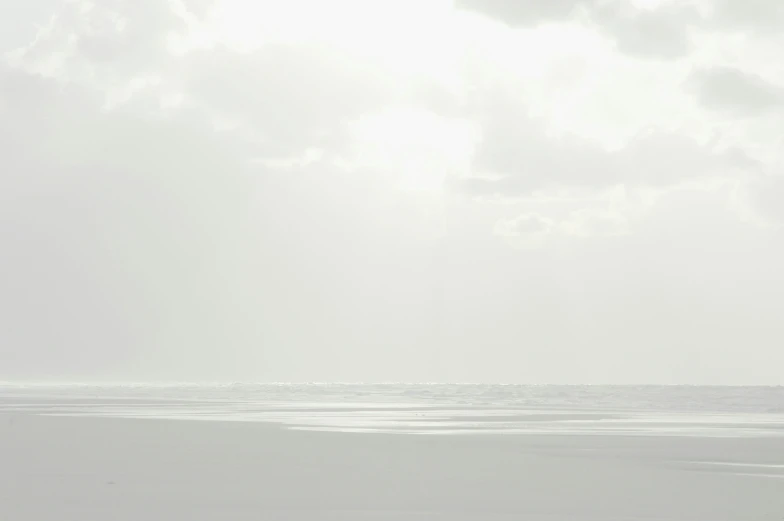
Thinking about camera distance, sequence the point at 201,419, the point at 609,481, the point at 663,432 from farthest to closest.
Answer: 1. the point at 201,419
2. the point at 663,432
3. the point at 609,481

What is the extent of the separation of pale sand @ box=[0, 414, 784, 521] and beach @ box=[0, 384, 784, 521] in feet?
0.11

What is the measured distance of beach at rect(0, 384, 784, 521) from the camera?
16438 millimetres

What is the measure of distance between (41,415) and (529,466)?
30987 millimetres

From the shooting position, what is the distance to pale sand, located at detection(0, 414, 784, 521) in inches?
647

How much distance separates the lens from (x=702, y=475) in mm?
22703

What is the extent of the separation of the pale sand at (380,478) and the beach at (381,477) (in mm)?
34

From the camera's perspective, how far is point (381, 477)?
2138cm

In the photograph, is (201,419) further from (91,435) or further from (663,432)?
(663,432)

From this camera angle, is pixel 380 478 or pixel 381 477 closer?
pixel 380 478

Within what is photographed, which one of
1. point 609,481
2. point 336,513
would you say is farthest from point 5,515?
point 609,481

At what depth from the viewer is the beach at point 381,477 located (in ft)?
53.9

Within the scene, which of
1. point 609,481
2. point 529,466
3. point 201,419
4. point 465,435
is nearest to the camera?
point 609,481

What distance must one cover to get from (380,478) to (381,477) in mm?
205

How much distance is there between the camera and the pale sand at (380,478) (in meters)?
16.4
